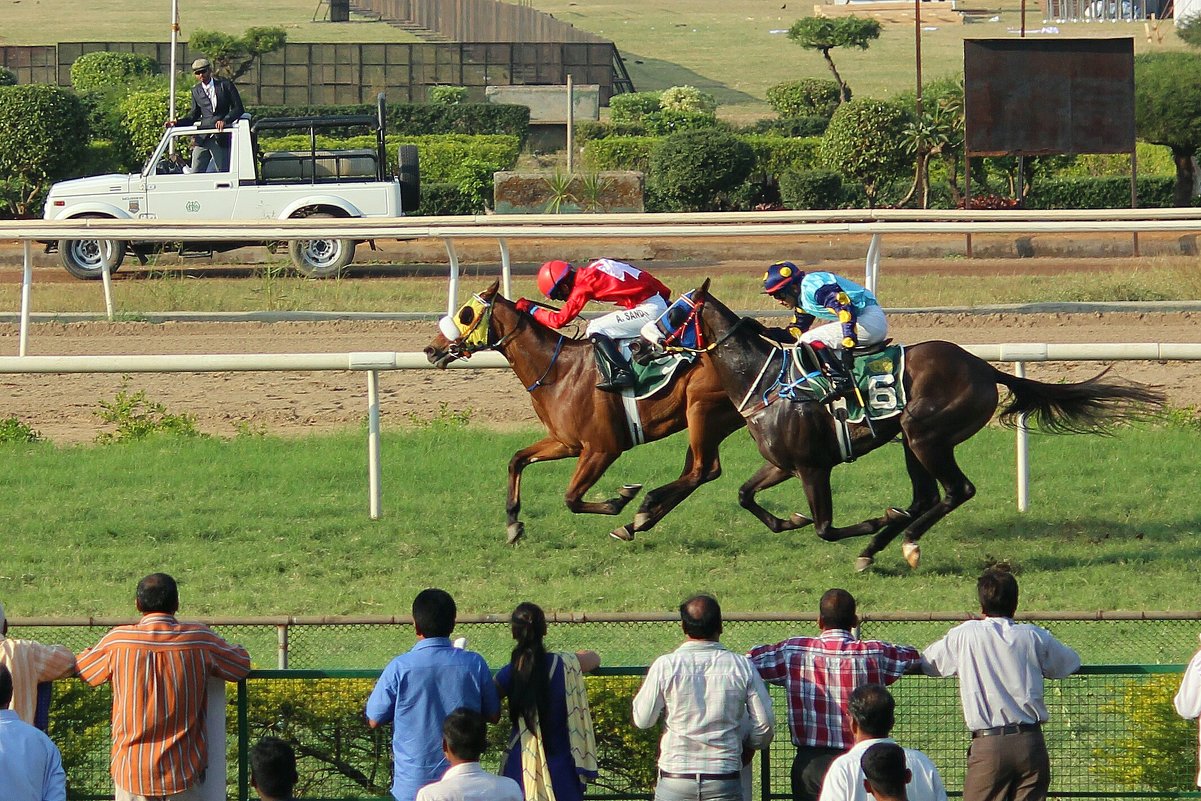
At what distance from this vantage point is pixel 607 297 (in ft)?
25.3

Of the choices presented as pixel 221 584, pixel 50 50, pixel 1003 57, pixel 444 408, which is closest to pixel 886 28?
pixel 50 50

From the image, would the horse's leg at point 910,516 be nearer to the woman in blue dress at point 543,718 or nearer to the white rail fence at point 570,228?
the white rail fence at point 570,228

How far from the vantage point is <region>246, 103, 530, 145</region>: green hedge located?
28.6m

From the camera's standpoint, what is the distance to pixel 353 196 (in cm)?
1655

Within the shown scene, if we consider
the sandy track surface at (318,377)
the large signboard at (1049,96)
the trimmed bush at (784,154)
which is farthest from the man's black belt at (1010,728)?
the trimmed bush at (784,154)

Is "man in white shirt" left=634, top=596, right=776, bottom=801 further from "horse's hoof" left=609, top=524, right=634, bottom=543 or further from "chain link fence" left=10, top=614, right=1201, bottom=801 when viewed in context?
"horse's hoof" left=609, top=524, right=634, bottom=543

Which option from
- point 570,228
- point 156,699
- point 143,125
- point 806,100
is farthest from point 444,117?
point 156,699

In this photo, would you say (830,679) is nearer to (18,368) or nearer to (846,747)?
(846,747)

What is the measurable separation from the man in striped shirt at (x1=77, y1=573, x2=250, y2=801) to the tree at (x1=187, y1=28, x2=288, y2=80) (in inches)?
1192

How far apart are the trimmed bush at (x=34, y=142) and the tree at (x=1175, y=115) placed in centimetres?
1419

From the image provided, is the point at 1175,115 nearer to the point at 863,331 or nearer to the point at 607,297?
the point at 607,297

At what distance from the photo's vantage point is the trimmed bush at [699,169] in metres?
22.0

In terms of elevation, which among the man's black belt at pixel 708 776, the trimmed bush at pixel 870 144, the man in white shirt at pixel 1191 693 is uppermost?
the trimmed bush at pixel 870 144

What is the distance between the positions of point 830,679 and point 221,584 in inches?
141
